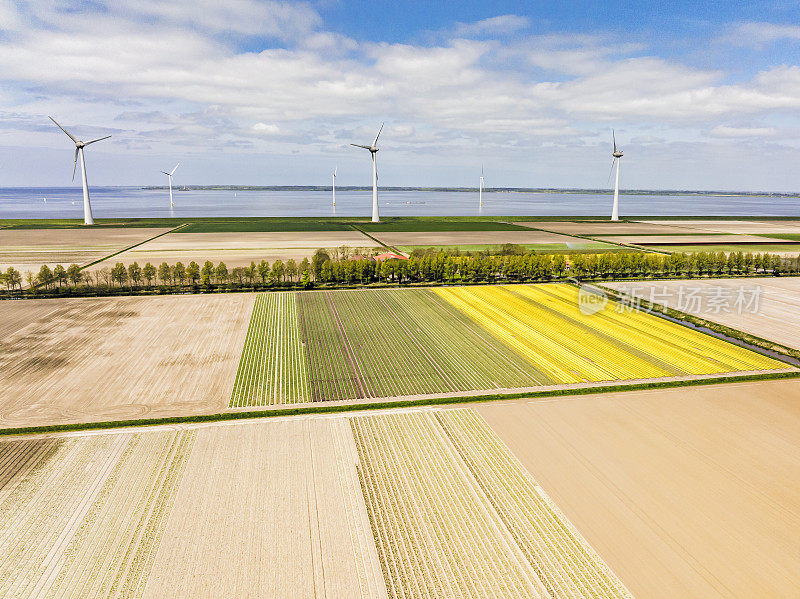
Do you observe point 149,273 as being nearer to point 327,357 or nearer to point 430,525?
point 327,357

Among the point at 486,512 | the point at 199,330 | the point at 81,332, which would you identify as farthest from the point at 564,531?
the point at 81,332

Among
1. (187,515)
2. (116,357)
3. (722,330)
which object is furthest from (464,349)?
(116,357)

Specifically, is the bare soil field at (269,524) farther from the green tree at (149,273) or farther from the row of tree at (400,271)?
the green tree at (149,273)

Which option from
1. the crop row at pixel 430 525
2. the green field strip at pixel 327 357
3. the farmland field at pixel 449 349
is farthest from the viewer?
the farmland field at pixel 449 349

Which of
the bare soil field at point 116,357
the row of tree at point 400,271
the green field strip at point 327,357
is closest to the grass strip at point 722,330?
the row of tree at point 400,271

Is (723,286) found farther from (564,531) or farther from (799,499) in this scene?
(564,531)

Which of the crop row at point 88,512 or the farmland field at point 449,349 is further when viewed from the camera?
the farmland field at point 449,349
